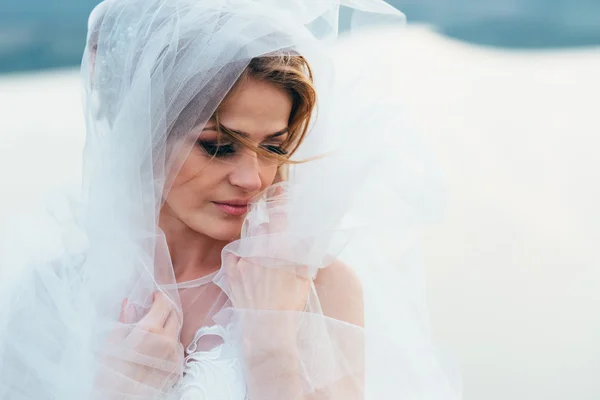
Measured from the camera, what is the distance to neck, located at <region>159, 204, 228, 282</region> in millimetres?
1316

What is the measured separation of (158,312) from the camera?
1.14 meters

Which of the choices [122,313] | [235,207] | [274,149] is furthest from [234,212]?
[122,313]

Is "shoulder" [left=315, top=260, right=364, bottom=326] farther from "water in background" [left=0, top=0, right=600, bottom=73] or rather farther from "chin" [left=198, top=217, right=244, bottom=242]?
"water in background" [left=0, top=0, right=600, bottom=73]

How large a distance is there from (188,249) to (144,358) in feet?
0.90

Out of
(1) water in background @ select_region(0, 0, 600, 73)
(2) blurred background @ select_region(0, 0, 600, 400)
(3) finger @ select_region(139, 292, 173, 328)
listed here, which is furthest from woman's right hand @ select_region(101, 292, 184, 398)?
(1) water in background @ select_region(0, 0, 600, 73)

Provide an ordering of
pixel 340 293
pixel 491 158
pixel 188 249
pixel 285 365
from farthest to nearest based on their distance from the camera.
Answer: pixel 491 158, pixel 188 249, pixel 340 293, pixel 285 365

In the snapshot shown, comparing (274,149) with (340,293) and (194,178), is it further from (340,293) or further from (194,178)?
(340,293)

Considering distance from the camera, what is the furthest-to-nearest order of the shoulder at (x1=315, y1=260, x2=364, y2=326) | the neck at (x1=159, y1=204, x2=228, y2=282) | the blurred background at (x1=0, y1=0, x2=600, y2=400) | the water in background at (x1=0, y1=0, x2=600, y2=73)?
the water in background at (x1=0, y1=0, x2=600, y2=73), the blurred background at (x1=0, y1=0, x2=600, y2=400), the neck at (x1=159, y1=204, x2=228, y2=282), the shoulder at (x1=315, y1=260, x2=364, y2=326)

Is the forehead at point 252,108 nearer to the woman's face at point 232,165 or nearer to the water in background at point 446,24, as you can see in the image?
the woman's face at point 232,165

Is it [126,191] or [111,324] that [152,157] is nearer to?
[126,191]

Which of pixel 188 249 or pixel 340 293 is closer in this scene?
pixel 340 293

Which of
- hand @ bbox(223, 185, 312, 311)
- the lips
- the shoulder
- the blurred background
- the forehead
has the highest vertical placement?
the forehead

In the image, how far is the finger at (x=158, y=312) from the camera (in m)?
1.12

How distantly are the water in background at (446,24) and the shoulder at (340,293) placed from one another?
4.82m
